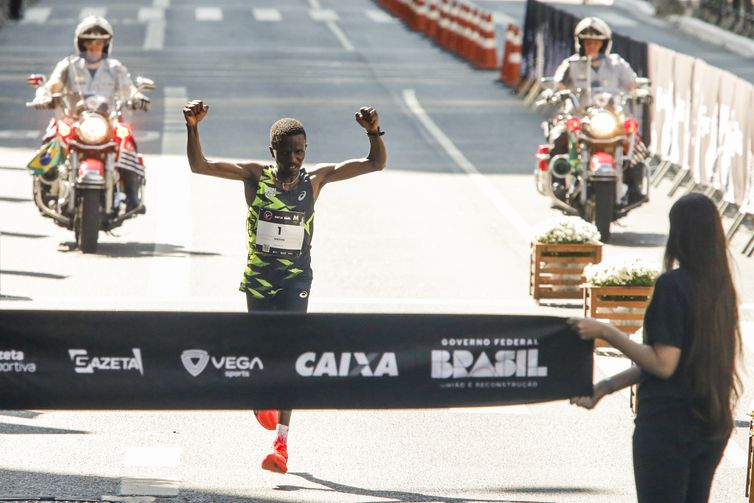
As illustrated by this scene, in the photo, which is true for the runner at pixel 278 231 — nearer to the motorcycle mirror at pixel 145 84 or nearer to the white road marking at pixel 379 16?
the motorcycle mirror at pixel 145 84

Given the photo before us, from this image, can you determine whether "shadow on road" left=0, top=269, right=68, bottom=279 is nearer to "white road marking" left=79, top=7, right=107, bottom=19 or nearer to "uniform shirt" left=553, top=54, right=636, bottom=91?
"uniform shirt" left=553, top=54, right=636, bottom=91

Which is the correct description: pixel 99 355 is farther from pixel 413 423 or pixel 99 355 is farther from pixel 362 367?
pixel 413 423

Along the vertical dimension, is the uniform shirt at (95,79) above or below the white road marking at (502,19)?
below

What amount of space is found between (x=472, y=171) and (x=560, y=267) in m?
9.15

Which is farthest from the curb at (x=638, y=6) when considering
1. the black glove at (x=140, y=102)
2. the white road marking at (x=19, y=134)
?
the black glove at (x=140, y=102)

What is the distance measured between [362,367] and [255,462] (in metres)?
1.89

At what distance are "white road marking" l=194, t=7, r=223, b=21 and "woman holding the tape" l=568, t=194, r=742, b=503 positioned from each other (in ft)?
148

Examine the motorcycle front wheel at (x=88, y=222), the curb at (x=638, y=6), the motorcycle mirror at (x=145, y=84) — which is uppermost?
the curb at (x=638, y=6)

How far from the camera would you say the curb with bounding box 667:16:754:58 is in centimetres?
4328

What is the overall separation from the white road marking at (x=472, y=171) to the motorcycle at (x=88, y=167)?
4.31 metres

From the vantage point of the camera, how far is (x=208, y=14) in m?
52.6

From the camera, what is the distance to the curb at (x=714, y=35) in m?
43.3

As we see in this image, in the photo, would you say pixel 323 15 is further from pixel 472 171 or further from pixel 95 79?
pixel 95 79

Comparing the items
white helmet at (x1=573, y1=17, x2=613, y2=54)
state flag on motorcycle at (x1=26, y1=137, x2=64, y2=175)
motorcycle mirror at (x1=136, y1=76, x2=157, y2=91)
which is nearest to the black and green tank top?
motorcycle mirror at (x1=136, y1=76, x2=157, y2=91)
